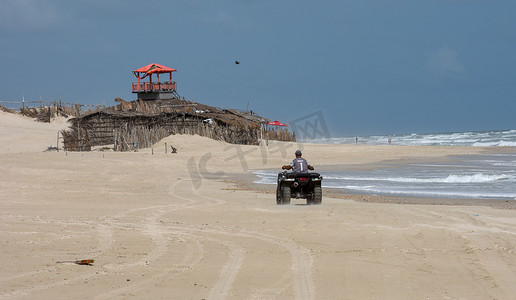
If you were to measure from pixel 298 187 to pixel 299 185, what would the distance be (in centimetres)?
7

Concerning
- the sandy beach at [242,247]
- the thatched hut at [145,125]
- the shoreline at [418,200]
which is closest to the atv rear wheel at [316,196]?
the sandy beach at [242,247]

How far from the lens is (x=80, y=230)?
837cm

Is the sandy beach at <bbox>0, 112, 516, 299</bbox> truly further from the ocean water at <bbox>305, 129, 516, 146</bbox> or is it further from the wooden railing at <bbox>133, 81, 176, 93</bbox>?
A: the ocean water at <bbox>305, 129, 516, 146</bbox>

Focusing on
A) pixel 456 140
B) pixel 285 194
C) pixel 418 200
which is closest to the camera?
pixel 285 194

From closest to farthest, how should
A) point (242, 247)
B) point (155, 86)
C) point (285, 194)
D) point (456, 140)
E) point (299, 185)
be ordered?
point (242, 247) < point (285, 194) < point (299, 185) < point (155, 86) < point (456, 140)

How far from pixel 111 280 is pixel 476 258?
412 centimetres

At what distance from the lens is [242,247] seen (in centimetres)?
742

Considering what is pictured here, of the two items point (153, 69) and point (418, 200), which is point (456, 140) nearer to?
point (153, 69)

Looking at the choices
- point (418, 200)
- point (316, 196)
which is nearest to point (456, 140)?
point (418, 200)

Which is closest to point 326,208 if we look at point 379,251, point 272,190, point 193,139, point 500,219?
point 500,219

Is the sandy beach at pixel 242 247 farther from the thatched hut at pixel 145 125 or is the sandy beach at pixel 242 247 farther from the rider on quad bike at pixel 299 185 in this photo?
the thatched hut at pixel 145 125

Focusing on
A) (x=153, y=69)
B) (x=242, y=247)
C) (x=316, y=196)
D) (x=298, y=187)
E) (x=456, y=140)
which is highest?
(x=153, y=69)

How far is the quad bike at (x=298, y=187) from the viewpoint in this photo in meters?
13.3

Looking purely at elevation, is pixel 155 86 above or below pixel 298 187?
above
